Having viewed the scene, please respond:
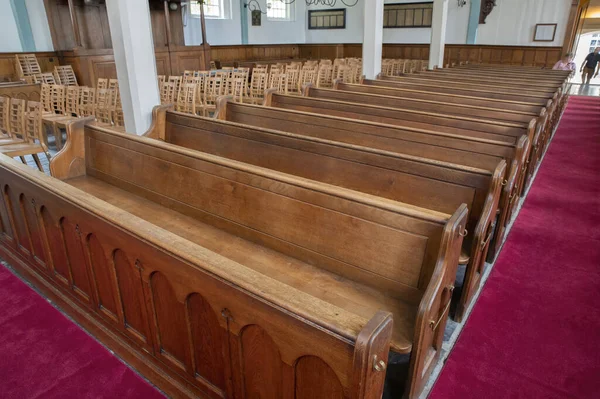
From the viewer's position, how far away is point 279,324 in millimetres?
1100

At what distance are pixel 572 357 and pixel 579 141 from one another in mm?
5818

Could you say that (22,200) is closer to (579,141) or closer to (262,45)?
(579,141)

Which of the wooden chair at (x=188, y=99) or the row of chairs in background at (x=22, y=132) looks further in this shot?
the wooden chair at (x=188, y=99)

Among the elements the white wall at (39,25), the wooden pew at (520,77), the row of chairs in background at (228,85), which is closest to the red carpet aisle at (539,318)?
the row of chairs in background at (228,85)

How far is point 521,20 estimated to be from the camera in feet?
43.5

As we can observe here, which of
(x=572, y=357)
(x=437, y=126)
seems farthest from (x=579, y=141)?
(x=572, y=357)

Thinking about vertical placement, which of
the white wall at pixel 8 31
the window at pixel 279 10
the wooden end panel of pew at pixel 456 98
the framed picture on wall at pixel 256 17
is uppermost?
the window at pixel 279 10

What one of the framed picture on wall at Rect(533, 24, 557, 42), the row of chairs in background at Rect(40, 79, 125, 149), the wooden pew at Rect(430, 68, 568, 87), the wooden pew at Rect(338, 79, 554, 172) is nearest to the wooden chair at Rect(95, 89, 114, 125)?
the row of chairs in background at Rect(40, 79, 125, 149)

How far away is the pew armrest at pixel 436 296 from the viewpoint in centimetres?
142

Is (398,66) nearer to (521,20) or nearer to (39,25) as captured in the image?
(521,20)

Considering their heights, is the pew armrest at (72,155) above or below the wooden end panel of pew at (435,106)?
below

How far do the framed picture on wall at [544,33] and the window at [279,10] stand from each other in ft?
28.7

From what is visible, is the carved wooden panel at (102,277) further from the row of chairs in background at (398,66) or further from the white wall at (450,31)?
the white wall at (450,31)

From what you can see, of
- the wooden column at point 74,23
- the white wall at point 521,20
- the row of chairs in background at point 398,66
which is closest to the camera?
the wooden column at point 74,23
